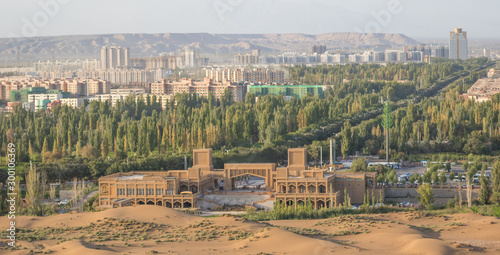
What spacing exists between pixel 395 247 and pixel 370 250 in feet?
2.21

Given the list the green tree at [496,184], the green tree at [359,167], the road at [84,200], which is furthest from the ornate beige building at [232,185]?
the green tree at [496,184]

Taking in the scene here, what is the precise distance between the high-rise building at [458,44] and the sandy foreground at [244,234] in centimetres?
11169

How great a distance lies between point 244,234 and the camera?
21.0 metres

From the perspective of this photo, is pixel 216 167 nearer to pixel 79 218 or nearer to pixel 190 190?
pixel 190 190

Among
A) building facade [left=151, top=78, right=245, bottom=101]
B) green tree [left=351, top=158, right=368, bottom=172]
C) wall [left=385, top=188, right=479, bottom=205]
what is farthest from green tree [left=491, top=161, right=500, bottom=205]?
building facade [left=151, top=78, right=245, bottom=101]

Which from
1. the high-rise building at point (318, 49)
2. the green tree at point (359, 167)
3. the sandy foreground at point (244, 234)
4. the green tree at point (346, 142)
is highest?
the high-rise building at point (318, 49)

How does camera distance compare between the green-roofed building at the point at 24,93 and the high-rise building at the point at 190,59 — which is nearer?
the green-roofed building at the point at 24,93

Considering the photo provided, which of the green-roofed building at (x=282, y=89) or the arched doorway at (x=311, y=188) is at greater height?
the green-roofed building at (x=282, y=89)

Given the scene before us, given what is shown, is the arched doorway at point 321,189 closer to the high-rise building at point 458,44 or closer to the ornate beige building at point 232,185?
the ornate beige building at point 232,185

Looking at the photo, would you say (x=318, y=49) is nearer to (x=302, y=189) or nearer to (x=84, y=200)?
(x=302, y=189)

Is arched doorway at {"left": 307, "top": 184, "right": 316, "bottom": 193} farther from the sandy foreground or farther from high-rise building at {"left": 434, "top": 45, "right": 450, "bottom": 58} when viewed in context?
high-rise building at {"left": 434, "top": 45, "right": 450, "bottom": 58}

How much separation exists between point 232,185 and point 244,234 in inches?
369

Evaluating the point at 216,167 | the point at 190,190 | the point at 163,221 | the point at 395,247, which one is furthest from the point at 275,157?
the point at 395,247

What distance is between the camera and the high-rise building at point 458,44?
436ft
